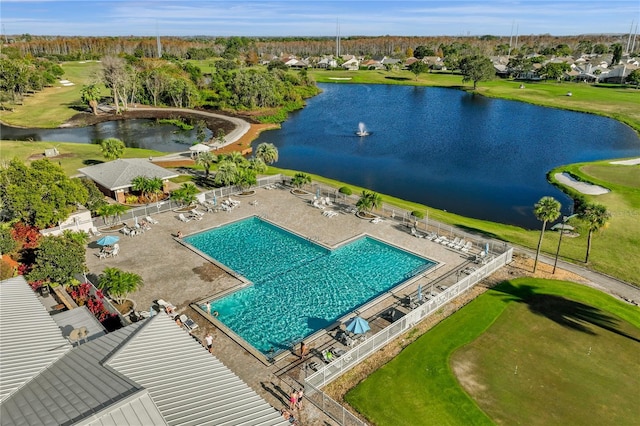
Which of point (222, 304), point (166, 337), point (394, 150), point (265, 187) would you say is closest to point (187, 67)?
point (394, 150)

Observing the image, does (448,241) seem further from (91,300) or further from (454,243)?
(91,300)

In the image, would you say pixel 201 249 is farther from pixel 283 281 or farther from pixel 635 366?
pixel 635 366

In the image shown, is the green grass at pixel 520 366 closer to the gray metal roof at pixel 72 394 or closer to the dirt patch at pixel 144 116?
the gray metal roof at pixel 72 394

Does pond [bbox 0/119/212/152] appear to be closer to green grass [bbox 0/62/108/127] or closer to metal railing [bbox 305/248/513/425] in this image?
green grass [bbox 0/62/108/127]

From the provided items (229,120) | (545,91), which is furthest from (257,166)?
(545,91)

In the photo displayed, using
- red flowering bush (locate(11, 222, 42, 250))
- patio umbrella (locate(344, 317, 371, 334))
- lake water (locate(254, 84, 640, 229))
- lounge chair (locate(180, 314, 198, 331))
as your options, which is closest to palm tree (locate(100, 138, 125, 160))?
red flowering bush (locate(11, 222, 42, 250))
